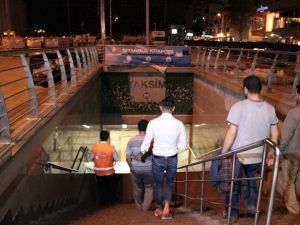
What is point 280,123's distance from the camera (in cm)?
715

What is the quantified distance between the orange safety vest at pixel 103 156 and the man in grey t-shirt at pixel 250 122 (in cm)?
319

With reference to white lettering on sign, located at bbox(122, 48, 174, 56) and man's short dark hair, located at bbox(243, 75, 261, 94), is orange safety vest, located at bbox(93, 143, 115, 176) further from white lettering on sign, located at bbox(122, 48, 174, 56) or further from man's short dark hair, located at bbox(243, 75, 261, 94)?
white lettering on sign, located at bbox(122, 48, 174, 56)

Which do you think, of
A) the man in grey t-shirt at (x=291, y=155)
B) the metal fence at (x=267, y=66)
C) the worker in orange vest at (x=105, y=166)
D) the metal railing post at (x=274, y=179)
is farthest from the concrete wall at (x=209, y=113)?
the metal railing post at (x=274, y=179)

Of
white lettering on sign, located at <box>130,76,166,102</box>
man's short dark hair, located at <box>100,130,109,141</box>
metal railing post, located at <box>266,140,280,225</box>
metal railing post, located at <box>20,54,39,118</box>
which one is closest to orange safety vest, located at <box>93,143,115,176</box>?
man's short dark hair, located at <box>100,130,109,141</box>

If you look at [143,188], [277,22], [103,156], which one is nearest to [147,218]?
[143,188]

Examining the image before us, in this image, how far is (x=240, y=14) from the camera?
229ft

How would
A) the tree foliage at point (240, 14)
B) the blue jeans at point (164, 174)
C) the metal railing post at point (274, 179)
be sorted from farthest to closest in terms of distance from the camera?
the tree foliage at point (240, 14), the blue jeans at point (164, 174), the metal railing post at point (274, 179)

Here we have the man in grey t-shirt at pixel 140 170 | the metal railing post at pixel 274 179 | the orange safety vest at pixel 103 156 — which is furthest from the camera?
the orange safety vest at pixel 103 156

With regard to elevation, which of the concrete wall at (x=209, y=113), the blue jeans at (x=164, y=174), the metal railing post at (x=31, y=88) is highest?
the metal railing post at (x=31, y=88)

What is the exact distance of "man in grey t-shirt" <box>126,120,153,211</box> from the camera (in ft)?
20.5

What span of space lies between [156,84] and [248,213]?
1291 centimetres

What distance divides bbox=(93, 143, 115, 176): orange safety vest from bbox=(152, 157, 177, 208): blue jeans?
5.97 ft

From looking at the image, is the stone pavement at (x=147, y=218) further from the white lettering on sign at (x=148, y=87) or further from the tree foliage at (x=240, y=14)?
the tree foliage at (x=240, y=14)

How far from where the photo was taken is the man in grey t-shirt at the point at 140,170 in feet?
20.5
